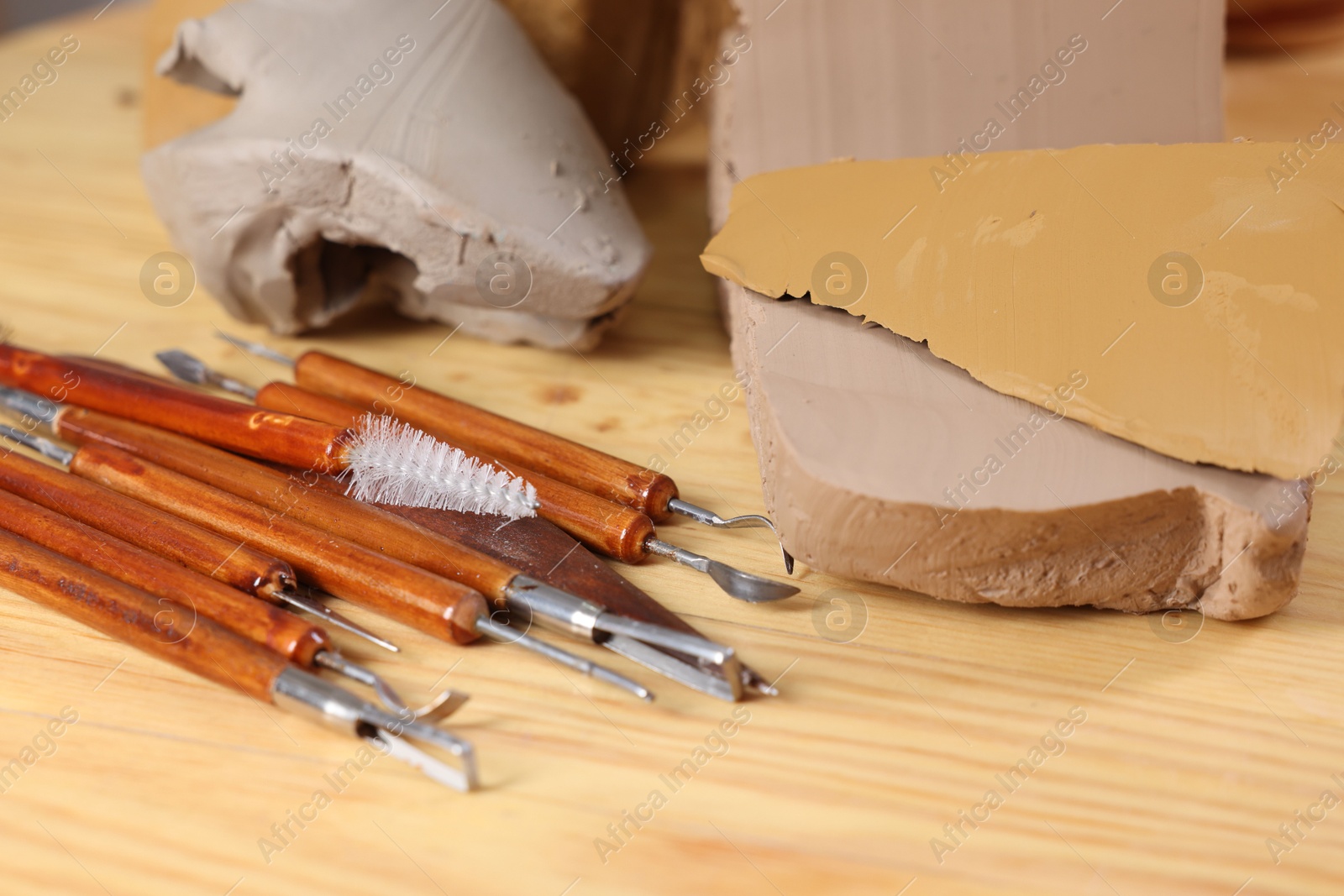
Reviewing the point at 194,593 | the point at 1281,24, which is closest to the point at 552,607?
the point at 194,593

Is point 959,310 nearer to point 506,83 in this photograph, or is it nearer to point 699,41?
point 506,83

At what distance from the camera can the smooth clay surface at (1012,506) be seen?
0.74 m

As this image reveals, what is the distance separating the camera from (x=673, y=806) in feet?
2.25

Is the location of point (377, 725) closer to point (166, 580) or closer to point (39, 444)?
point (166, 580)

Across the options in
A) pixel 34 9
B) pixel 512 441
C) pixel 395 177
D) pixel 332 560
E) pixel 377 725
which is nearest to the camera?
pixel 377 725

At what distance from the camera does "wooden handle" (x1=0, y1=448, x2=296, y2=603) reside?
786 mm

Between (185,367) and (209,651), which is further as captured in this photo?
(185,367)

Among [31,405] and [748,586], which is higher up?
[31,405]

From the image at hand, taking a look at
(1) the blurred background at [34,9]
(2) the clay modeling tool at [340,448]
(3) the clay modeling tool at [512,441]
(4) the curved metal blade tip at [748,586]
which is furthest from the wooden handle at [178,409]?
(1) the blurred background at [34,9]

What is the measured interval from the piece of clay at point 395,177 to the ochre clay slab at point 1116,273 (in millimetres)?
202

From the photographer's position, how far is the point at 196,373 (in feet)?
3.56

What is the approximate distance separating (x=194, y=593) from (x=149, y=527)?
0.33 feet

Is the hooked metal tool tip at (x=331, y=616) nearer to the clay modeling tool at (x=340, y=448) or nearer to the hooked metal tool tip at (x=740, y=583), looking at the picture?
the clay modeling tool at (x=340, y=448)

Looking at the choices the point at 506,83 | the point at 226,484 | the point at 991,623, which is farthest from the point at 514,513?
the point at 506,83
